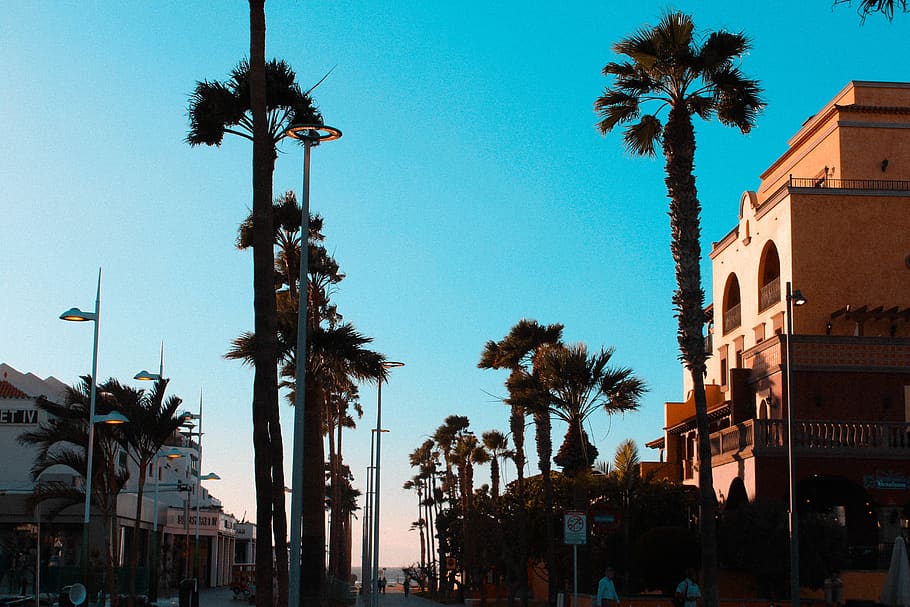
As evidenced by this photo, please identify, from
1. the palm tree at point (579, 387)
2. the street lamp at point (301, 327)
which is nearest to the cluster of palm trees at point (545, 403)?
the palm tree at point (579, 387)

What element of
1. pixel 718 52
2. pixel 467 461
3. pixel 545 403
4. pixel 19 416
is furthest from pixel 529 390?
pixel 467 461

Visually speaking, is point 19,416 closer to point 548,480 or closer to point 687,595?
point 548,480

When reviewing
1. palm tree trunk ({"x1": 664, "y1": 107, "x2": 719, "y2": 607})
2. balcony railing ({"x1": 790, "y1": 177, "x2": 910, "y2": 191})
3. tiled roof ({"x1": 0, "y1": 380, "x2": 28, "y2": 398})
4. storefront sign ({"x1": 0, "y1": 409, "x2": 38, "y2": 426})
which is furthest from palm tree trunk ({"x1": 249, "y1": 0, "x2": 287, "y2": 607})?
tiled roof ({"x1": 0, "y1": 380, "x2": 28, "y2": 398})

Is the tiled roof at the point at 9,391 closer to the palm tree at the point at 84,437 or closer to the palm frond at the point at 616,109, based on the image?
the palm tree at the point at 84,437

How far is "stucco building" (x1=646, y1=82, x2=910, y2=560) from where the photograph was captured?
113 feet

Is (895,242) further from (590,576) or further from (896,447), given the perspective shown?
(590,576)

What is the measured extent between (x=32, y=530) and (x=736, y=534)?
34.4 metres

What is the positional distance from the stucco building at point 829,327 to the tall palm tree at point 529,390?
21.0 feet

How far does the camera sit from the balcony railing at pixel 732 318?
1852 inches

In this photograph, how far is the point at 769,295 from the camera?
42.8 metres

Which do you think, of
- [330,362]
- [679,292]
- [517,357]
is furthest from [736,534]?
[517,357]

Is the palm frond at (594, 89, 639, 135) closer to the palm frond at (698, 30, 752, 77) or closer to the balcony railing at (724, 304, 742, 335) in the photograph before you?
the palm frond at (698, 30, 752, 77)

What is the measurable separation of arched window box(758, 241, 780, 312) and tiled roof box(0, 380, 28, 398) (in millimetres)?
35741

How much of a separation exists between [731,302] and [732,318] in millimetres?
1239
